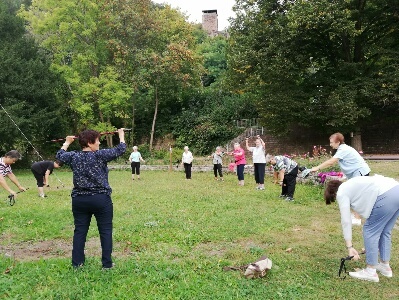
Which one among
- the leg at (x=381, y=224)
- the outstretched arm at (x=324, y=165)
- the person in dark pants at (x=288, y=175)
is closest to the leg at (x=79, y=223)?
the outstretched arm at (x=324, y=165)

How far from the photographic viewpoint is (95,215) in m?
4.53

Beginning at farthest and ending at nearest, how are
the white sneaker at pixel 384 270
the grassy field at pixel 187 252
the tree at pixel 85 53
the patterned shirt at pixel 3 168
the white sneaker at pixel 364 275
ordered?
the tree at pixel 85 53 → the patterned shirt at pixel 3 168 → the white sneaker at pixel 384 270 → the white sneaker at pixel 364 275 → the grassy field at pixel 187 252

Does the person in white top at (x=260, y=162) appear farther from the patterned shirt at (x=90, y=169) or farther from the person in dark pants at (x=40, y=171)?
the patterned shirt at (x=90, y=169)

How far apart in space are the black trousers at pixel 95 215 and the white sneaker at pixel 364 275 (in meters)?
3.07

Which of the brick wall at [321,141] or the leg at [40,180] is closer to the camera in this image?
the leg at [40,180]

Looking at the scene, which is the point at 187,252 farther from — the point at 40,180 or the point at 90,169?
the point at 40,180

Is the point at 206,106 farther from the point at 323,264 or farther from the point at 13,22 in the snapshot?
the point at 323,264

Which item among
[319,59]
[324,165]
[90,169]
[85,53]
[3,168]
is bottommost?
[3,168]

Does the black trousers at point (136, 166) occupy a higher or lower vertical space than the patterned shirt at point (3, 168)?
lower

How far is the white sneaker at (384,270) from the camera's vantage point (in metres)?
4.52

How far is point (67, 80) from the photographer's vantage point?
1033 inches

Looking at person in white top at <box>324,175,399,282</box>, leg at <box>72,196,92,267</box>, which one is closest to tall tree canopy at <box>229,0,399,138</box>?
person in white top at <box>324,175,399,282</box>

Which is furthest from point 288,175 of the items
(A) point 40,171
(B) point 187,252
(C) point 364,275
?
(A) point 40,171

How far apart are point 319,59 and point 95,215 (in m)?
20.7
